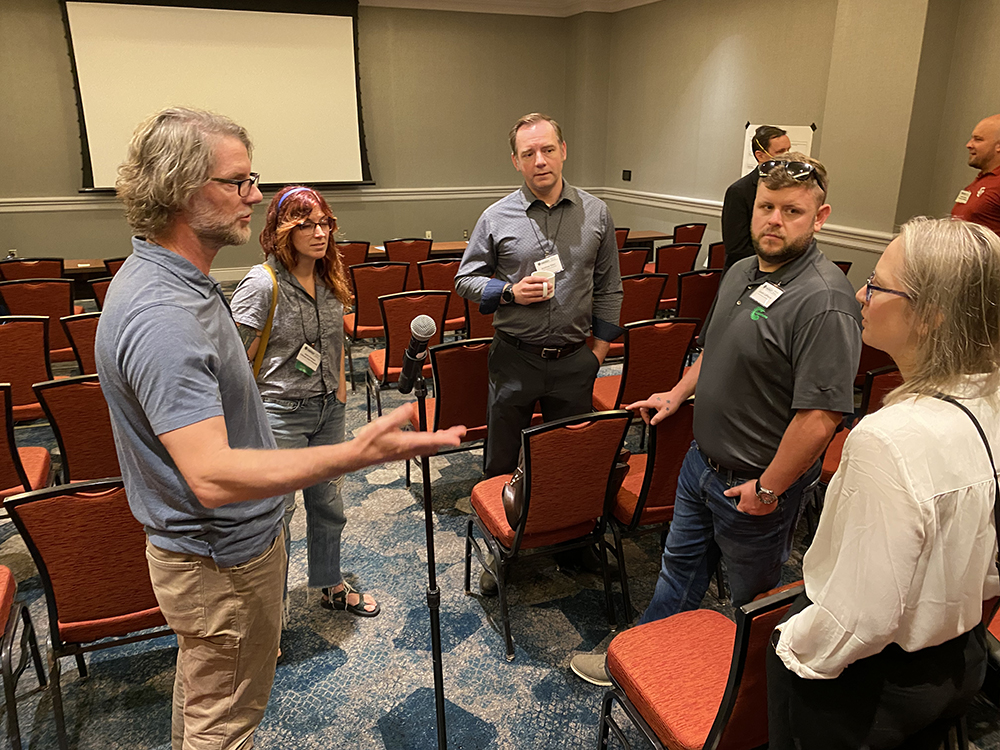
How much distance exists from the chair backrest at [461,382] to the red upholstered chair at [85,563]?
4.62 ft

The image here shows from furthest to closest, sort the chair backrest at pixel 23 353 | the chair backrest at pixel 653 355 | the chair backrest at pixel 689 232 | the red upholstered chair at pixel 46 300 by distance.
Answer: the chair backrest at pixel 689 232 → the red upholstered chair at pixel 46 300 → the chair backrest at pixel 23 353 → the chair backrest at pixel 653 355

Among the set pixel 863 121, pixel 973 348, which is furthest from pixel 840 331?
pixel 863 121

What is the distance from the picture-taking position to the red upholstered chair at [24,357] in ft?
10.8

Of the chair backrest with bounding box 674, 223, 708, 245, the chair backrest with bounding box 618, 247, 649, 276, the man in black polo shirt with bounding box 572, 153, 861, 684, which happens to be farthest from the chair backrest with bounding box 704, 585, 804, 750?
the chair backrest with bounding box 674, 223, 708, 245

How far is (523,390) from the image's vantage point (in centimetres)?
264

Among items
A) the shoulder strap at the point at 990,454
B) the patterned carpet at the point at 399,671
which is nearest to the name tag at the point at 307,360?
the patterned carpet at the point at 399,671

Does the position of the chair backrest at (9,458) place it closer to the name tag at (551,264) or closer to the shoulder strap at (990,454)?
the name tag at (551,264)

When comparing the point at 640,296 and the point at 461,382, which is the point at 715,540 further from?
the point at 640,296

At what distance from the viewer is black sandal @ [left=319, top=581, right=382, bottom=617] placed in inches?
101

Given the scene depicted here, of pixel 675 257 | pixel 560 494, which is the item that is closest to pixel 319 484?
pixel 560 494

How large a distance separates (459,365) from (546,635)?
4.01ft

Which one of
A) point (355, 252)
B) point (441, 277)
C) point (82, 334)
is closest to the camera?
point (82, 334)

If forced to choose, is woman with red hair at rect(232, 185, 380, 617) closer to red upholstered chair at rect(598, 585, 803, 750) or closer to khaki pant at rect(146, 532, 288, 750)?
khaki pant at rect(146, 532, 288, 750)

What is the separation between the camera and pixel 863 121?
18.9 feet
